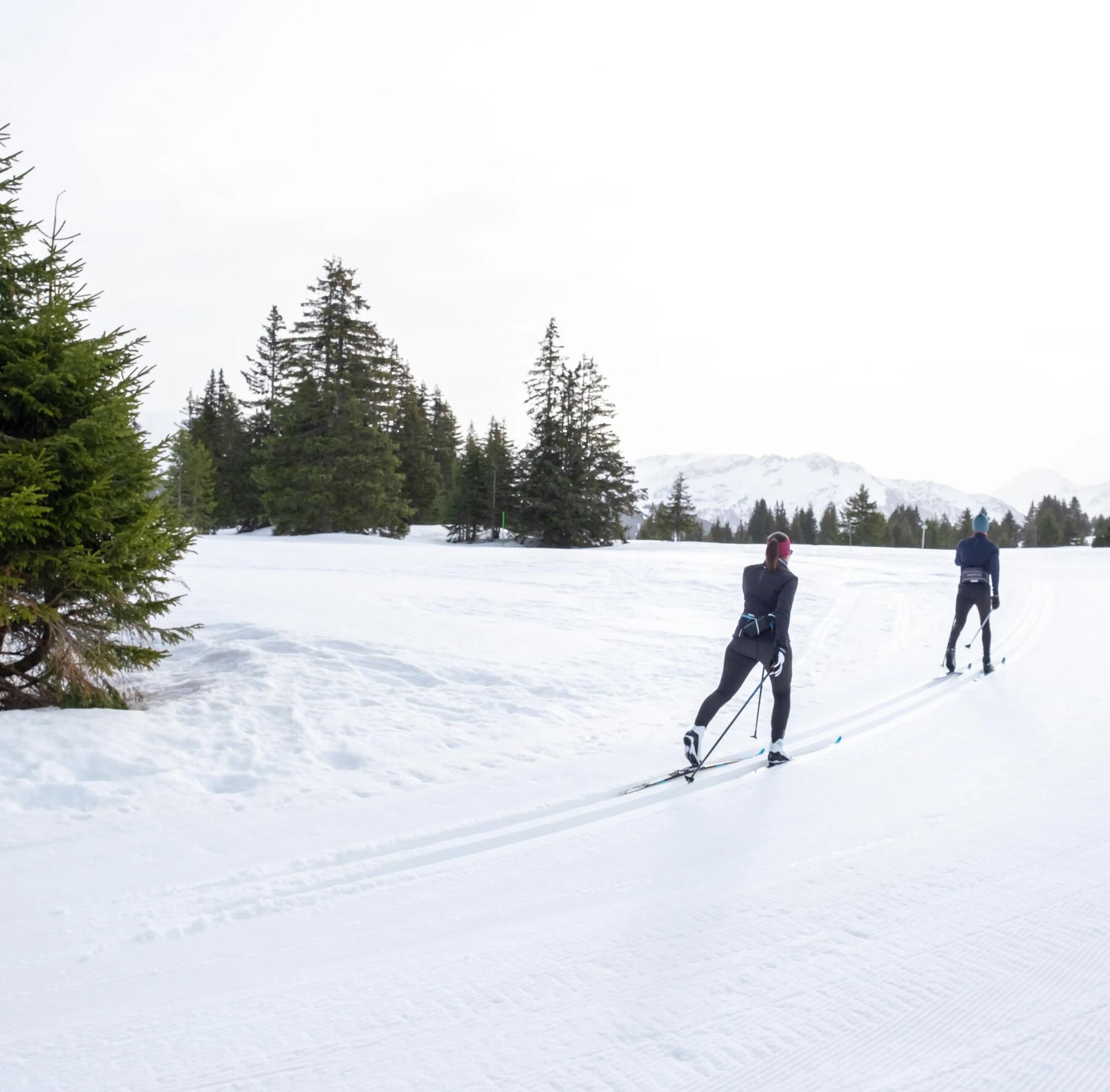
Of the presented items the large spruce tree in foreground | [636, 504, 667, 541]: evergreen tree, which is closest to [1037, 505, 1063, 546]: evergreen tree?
[636, 504, 667, 541]: evergreen tree

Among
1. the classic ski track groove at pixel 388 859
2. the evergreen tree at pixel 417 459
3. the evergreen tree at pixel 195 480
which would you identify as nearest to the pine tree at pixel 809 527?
the evergreen tree at pixel 417 459

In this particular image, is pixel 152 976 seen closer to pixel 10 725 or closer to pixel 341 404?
pixel 10 725

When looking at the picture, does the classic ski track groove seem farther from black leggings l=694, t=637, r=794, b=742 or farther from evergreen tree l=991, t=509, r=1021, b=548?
evergreen tree l=991, t=509, r=1021, b=548

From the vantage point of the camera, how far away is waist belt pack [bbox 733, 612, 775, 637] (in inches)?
271

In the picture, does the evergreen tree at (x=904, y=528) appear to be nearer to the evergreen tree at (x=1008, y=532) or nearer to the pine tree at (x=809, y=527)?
the pine tree at (x=809, y=527)

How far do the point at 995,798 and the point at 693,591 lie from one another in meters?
11.6

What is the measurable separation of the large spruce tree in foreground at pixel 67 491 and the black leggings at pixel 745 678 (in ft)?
17.6

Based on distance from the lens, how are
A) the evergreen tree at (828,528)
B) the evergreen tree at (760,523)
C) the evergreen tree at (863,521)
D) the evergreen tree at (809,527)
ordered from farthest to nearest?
the evergreen tree at (760,523), the evergreen tree at (809,527), the evergreen tree at (828,528), the evergreen tree at (863,521)

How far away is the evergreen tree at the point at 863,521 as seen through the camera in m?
84.0

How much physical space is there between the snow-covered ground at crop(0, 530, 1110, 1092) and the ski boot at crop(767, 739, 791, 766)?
26 centimetres

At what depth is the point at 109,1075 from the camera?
292 centimetres

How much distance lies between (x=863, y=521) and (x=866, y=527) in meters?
0.90

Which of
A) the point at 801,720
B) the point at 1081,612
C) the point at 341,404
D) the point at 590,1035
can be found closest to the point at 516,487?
the point at 341,404

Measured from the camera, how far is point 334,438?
3288 centimetres
